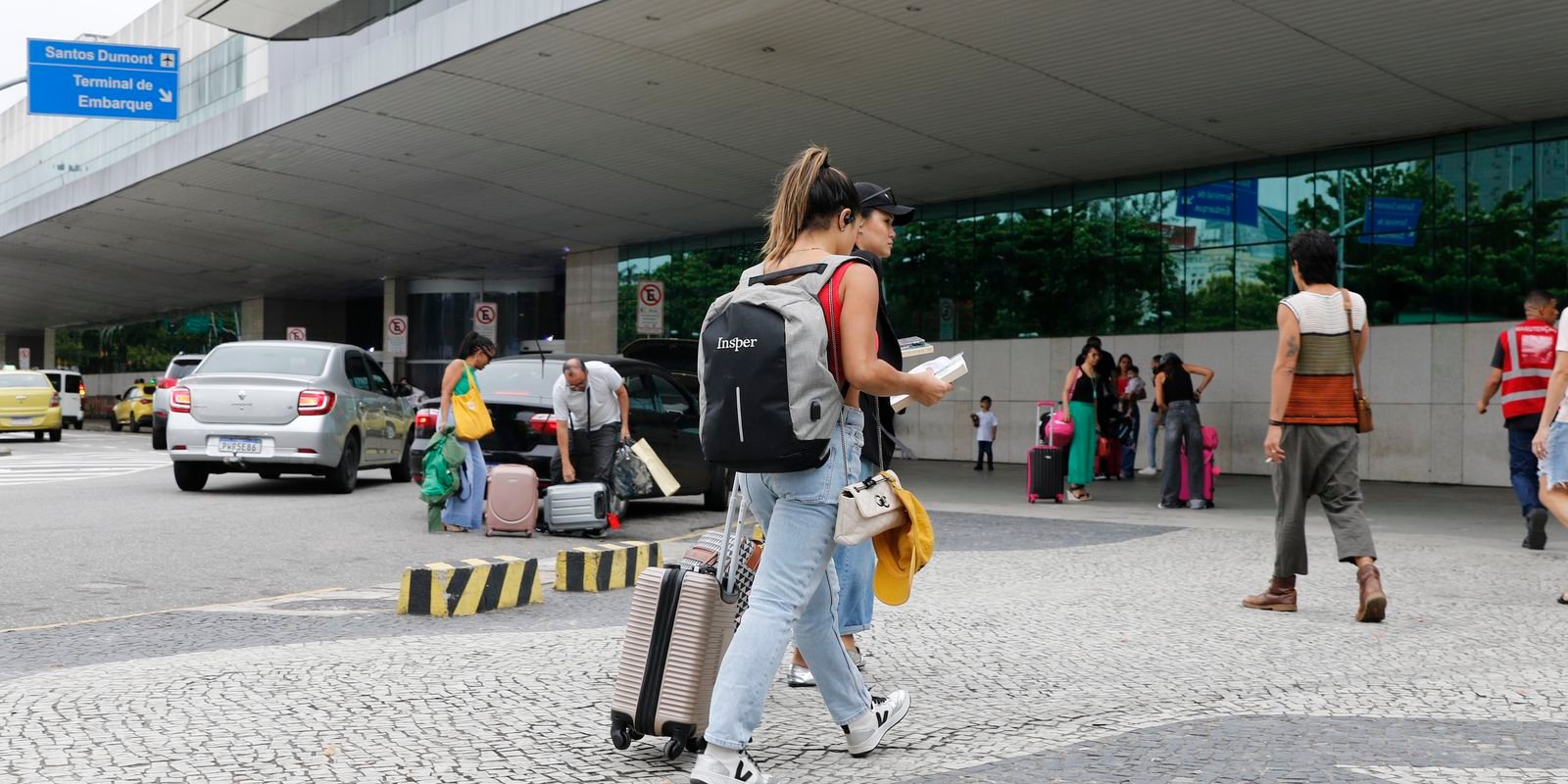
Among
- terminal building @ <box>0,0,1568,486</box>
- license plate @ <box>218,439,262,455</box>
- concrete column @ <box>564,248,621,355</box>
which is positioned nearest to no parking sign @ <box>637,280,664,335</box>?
terminal building @ <box>0,0,1568,486</box>

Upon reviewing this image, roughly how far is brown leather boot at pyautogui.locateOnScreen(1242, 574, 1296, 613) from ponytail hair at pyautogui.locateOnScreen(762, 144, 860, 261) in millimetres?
4239

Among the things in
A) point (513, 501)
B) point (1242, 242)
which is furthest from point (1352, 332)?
point (1242, 242)

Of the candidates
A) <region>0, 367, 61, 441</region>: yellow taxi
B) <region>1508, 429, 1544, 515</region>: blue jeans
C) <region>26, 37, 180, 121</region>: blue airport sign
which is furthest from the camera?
<region>0, 367, 61, 441</region>: yellow taxi

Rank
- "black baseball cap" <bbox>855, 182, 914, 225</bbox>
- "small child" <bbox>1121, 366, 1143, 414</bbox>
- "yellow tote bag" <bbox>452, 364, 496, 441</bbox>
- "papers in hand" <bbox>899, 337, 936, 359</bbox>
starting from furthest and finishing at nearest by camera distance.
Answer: "small child" <bbox>1121, 366, 1143, 414</bbox> < "yellow tote bag" <bbox>452, 364, 496, 441</bbox> < "black baseball cap" <bbox>855, 182, 914, 225</bbox> < "papers in hand" <bbox>899, 337, 936, 359</bbox>

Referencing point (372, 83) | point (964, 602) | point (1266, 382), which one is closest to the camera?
point (964, 602)

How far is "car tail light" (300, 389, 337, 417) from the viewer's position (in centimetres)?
1480

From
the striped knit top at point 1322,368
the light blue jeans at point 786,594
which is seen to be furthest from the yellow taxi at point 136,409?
the light blue jeans at point 786,594

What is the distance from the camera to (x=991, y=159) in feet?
73.4

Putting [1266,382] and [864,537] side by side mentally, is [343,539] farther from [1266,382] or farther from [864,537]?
[1266,382]

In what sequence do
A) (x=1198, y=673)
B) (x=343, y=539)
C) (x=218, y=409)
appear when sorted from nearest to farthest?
1. (x=1198, y=673)
2. (x=343, y=539)
3. (x=218, y=409)

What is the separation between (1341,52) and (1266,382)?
7.31m

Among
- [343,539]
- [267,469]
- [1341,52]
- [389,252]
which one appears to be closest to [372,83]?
[267,469]

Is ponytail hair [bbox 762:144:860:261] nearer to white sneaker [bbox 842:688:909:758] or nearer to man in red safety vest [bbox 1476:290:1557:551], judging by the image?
white sneaker [bbox 842:688:909:758]

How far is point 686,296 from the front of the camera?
32969mm
